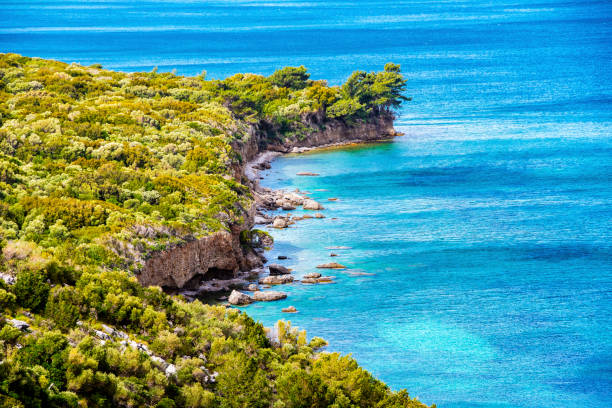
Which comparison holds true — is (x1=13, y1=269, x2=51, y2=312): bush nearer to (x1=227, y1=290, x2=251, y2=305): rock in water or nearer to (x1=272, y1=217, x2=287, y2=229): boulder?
(x1=227, y1=290, x2=251, y2=305): rock in water

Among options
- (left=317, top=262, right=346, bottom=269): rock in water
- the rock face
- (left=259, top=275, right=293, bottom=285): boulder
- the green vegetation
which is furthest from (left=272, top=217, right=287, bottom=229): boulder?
(left=259, top=275, right=293, bottom=285): boulder

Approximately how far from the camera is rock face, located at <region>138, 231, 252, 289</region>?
57.1 metres

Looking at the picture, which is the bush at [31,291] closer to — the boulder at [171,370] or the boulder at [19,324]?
the boulder at [19,324]

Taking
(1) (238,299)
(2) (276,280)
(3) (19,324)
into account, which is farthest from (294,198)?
(3) (19,324)

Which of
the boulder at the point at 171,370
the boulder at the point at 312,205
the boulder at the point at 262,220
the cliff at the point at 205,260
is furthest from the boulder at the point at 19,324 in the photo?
the boulder at the point at 312,205

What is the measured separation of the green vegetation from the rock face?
970mm

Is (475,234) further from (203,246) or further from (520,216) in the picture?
(203,246)

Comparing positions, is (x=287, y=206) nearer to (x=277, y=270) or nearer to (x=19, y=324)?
(x=277, y=270)

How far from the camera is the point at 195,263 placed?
61719 mm

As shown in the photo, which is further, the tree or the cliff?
the tree

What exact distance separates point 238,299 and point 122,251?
10.6m

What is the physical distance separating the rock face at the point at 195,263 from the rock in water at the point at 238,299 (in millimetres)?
3244

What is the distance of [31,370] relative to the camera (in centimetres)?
2838

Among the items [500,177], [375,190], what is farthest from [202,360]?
[500,177]
